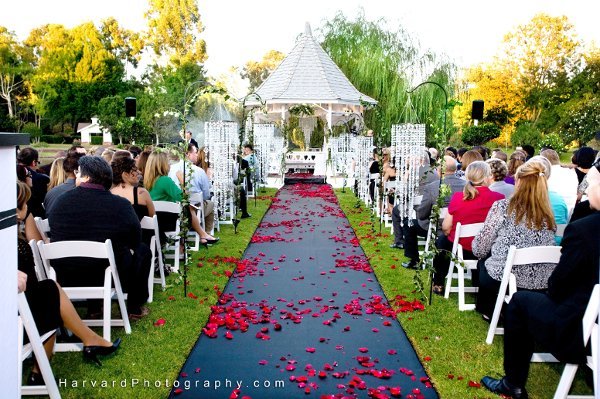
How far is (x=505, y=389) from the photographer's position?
13.1 ft

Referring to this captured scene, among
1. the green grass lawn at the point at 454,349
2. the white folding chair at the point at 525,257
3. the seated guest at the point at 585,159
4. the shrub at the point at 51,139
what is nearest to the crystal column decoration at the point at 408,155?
the seated guest at the point at 585,159

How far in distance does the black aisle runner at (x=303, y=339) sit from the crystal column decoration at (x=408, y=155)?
1963 millimetres

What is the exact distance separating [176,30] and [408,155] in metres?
48.5

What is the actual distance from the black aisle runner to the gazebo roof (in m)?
15.1

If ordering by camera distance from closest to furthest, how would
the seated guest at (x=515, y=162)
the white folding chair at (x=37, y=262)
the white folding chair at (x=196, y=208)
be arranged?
the white folding chair at (x=37, y=262) → the seated guest at (x=515, y=162) → the white folding chair at (x=196, y=208)

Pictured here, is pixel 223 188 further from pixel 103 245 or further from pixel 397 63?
pixel 397 63

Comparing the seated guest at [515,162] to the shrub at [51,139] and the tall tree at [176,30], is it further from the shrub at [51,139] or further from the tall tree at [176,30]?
the shrub at [51,139]

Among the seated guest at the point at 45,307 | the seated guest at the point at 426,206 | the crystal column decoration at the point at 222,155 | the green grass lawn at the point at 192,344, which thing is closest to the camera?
the seated guest at the point at 45,307

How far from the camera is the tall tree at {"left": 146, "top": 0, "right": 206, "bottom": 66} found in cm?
5381

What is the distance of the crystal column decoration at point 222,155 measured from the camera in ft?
38.7

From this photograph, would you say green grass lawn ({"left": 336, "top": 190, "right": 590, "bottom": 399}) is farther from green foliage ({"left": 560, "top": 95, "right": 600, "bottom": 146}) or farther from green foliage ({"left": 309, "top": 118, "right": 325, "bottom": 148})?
green foliage ({"left": 560, "top": 95, "right": 600, "bottom": 146})

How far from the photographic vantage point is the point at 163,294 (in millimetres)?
6668

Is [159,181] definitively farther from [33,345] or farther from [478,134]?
[478,134]

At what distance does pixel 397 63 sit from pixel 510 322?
82.6 ft
